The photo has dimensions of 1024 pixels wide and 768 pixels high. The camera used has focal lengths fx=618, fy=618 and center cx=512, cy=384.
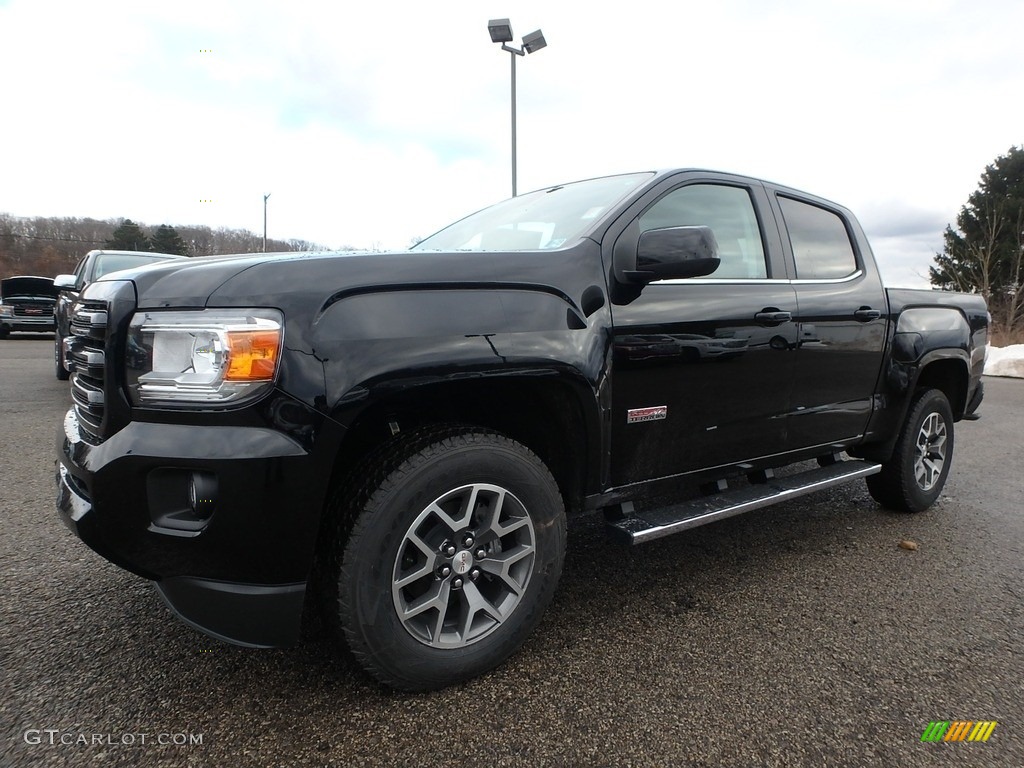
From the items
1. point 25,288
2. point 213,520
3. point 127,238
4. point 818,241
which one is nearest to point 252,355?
point 213,520

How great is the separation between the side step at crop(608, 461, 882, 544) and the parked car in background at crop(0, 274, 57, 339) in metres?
16.9

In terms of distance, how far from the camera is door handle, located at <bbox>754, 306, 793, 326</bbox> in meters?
2.76

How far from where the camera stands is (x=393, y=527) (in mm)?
1813

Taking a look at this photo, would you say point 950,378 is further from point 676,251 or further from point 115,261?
point 115,261

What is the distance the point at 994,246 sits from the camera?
31.1 m

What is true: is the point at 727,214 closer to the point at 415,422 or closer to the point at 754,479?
the point at 754,479

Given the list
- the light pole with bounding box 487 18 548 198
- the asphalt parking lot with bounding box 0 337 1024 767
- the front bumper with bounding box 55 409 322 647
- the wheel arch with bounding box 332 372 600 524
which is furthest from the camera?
the light pole with bounding box 487 18 548 198

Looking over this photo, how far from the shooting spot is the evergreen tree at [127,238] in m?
30.1

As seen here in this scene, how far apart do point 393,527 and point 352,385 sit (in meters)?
0.44

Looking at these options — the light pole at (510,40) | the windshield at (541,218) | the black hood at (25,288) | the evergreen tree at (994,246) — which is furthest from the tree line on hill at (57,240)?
the evergreen tree at (994,246)

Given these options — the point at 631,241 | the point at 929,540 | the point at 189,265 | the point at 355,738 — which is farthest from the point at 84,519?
the point at 929,540

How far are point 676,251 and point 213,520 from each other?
5.52 ft

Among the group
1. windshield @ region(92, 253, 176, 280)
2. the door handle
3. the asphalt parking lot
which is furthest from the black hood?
the door handle

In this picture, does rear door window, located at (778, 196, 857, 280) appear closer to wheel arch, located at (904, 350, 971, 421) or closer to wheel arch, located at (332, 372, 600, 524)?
wheel arch, located at (904, 350, 971, 421)
